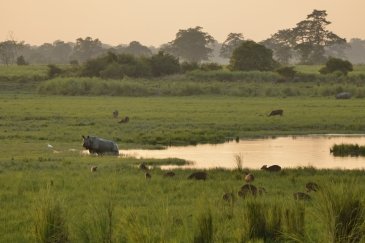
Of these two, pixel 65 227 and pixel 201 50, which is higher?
pixel 201 50

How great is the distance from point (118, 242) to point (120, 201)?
11.6ft

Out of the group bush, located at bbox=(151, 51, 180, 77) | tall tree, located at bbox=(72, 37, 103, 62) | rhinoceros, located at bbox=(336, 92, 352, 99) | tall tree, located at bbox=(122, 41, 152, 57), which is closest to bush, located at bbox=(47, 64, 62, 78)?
bush, located at bbox=(151, 51, 180, 77)

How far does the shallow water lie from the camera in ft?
64.2

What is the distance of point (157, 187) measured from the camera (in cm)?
1362

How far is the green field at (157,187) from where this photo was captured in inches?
328

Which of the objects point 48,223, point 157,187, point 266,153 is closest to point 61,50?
point 266,153

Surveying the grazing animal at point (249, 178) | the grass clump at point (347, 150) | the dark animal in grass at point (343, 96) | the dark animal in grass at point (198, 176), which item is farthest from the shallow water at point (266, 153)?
the dark animal in grass at point (343, 96)

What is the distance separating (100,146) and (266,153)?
17.0ft

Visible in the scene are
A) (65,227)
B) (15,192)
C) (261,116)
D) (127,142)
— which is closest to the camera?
(65,227)

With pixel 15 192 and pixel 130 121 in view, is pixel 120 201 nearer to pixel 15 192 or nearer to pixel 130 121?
pixel 15 192

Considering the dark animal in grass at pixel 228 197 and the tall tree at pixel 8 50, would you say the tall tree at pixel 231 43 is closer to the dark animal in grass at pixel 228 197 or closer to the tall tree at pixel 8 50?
the tall tree at pixel 8 50

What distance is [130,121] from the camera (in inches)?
1256

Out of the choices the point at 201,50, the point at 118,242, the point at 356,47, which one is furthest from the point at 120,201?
the point at 356,47

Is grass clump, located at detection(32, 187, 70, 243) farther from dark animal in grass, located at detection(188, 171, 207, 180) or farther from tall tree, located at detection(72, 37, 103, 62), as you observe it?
tall tree, located at detection(72, 37, 103, 62)
